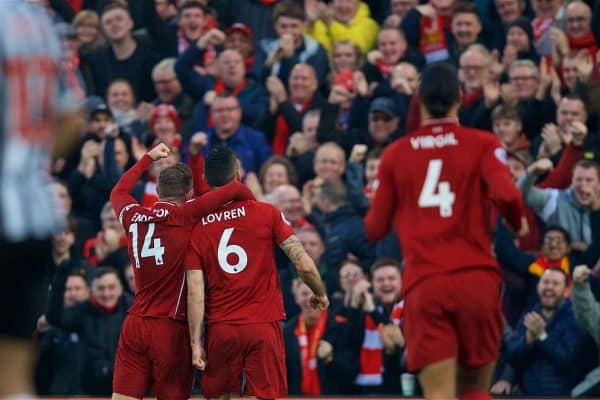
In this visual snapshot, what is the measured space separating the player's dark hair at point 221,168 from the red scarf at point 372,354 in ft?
12.0

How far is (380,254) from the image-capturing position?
1302 cm

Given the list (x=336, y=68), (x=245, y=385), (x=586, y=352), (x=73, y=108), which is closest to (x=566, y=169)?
(x=586, y=352)

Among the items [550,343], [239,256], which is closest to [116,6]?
[550,343]

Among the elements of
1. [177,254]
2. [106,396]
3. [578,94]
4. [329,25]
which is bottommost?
[106,396]

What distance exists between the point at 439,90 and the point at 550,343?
5449mm

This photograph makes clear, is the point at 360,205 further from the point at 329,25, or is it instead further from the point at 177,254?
the point at 177,254

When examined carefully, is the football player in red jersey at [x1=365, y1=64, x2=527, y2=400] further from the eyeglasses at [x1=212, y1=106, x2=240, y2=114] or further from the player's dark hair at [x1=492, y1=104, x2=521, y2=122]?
the eyeglasses at [x1=212, y1=106, x2=240, y2=114]

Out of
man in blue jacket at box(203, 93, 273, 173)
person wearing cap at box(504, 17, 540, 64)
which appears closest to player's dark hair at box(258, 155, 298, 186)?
man in blue jacket at box(203, 93, 273, 173)

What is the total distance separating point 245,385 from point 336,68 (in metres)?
5.57

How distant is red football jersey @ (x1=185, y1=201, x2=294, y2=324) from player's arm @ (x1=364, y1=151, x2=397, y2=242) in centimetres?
205

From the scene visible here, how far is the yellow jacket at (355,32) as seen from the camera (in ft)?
47.7

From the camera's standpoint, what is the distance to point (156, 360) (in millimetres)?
9422

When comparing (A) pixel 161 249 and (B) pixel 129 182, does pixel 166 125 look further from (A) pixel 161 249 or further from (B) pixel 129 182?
(A) pixel 161 249

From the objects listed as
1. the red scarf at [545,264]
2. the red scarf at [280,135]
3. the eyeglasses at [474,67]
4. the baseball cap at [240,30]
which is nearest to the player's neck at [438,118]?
the red scarf at [545,264]
